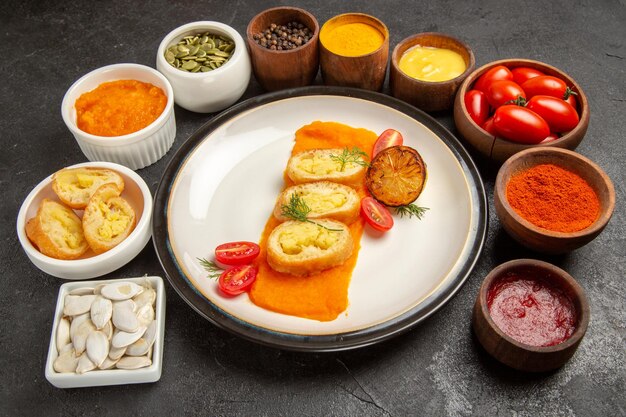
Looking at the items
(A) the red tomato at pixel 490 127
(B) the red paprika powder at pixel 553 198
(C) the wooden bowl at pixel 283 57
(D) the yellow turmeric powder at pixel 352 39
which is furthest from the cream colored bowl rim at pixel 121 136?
(B) the red paprika powder at pixel 553 198

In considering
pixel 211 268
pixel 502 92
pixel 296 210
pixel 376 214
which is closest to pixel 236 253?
pixel 211 268

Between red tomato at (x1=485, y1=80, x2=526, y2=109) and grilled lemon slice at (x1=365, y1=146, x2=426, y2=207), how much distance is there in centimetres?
61

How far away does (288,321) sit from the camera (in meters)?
3.12

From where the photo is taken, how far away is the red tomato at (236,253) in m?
3.32

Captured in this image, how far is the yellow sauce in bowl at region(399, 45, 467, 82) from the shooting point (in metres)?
4.06

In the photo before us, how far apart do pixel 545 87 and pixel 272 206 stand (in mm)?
1695

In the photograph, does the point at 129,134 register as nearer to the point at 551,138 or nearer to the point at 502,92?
the point at 502,92

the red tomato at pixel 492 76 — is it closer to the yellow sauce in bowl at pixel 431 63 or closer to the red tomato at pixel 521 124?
the yellow sauce in bowl at pixel 431 63

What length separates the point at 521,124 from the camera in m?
3.54

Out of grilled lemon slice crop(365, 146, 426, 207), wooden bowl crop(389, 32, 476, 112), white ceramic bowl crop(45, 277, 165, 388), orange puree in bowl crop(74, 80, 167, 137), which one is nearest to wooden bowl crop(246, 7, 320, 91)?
wooden bowl crop(389, 32, 476, 112)

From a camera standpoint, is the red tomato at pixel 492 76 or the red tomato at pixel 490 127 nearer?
the red tomato at pixel 490 127

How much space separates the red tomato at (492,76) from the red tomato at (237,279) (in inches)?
69.1

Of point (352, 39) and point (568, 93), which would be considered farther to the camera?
point (352, 39)

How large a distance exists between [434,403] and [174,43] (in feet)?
8.83
